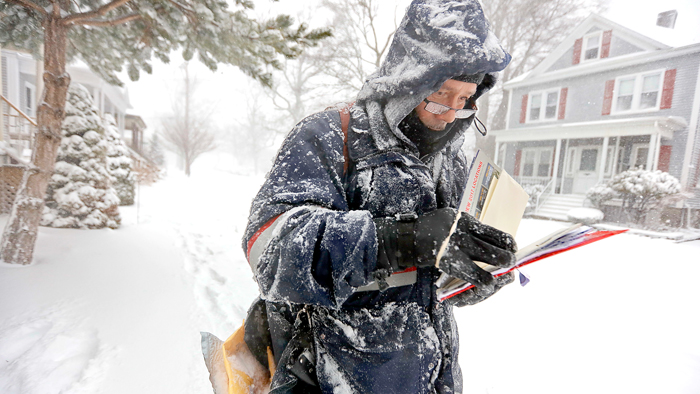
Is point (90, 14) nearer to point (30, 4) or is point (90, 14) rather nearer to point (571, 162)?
point (30, 4)

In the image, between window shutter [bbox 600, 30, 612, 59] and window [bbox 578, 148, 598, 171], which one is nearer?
window shutter [bbox 600, 30, 612, 59]

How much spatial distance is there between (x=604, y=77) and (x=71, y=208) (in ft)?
58.0

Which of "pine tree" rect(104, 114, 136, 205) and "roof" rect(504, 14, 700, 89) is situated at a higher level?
"roof" rect(504, 14, 700, 89)

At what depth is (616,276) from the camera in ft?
14.0

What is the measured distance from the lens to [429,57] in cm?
104

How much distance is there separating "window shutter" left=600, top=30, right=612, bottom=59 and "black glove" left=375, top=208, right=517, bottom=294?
54.5 feet

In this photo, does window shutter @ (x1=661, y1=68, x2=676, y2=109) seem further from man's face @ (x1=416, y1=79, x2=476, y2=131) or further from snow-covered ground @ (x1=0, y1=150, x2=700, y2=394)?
man's face @ (x1=416, y1=79, x2=476, y2=131)

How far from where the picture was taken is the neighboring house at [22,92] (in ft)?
26.5

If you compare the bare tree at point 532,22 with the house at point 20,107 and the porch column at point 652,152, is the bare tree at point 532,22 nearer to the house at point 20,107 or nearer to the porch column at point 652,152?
the porch column at point 652,152

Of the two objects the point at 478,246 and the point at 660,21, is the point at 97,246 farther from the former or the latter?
the point at 660,21

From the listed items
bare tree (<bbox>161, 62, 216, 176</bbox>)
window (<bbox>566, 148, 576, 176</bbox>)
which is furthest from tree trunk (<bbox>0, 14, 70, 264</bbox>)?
bare tree (<bbox>161, 62, 216, 176</bbox>)

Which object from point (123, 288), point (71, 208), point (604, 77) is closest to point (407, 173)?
point (123, 288)

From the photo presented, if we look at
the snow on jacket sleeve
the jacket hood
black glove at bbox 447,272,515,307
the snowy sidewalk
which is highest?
the jacket hood

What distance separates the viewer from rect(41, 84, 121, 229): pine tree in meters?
5.54
